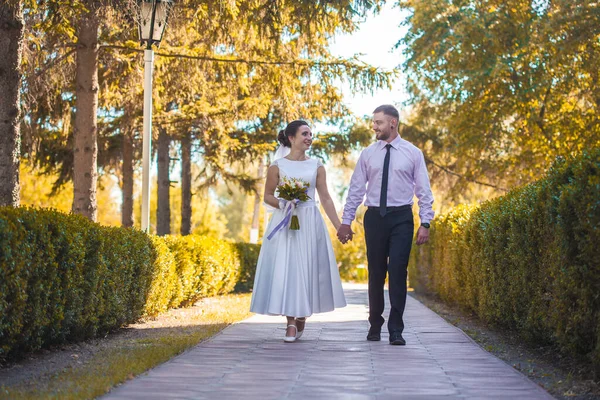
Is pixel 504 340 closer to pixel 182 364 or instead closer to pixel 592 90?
pixel 182 364

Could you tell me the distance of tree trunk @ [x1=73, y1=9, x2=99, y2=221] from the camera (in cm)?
1282

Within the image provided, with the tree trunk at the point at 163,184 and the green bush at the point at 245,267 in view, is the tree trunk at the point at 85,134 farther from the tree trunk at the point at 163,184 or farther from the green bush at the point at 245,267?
the green bush at the point at 245,267

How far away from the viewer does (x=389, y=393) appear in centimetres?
492

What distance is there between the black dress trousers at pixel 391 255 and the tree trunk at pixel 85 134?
253 inches

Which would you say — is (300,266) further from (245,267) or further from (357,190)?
(245,267)

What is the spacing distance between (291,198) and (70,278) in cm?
226

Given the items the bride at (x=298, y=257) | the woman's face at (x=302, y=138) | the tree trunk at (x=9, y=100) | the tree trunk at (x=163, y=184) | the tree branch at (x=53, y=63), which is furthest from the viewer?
the tree trunk at (x=163, y=184)

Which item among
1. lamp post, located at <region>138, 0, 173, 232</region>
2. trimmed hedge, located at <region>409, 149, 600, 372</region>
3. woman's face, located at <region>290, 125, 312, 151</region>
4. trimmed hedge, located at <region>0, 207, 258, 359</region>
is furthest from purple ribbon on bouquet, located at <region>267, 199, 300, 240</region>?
lamp post, located at <region>138, 0, 173, 232</region>

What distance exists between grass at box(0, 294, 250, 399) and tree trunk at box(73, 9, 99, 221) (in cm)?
401

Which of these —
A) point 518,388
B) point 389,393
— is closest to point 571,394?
point 518,388

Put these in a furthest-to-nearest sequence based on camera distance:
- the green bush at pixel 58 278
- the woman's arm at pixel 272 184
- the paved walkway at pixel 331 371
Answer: the woman's arm at pixel 272 184 < the green bush at pixel 58 278 < the paved walkway at pixel 331 371

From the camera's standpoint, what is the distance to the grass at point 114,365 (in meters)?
4.92

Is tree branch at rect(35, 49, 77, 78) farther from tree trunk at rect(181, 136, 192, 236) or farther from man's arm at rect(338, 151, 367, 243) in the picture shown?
tree trunk at rect(181, 136, 192, 236)

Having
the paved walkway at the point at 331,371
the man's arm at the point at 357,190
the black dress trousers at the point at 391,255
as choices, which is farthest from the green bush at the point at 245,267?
the black dress trousers at the point at 391,255
